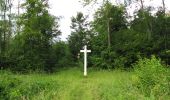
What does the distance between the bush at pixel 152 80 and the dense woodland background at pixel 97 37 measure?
13.0 m

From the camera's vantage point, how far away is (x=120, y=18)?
39.3 metres

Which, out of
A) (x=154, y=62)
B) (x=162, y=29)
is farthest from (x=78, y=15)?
(x=154, y=62)

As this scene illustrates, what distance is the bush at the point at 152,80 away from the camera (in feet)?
44.8

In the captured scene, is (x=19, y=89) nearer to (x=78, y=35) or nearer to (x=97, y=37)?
(x=97, y=37)

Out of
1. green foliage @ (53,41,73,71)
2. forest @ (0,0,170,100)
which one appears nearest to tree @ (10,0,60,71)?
forest @ (0,0,170,100)

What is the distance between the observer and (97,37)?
39.1 metres

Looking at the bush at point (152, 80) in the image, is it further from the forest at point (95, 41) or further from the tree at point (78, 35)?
the tree at point (78, 35)

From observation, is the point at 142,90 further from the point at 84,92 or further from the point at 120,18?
the point at 120,18

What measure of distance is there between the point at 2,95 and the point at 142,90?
628 centimetres

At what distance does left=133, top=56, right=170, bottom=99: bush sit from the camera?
1365 centimetres

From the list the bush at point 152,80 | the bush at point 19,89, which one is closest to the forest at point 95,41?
the bush at point 19,89

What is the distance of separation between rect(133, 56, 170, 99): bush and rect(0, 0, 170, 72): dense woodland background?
1297 centimetres

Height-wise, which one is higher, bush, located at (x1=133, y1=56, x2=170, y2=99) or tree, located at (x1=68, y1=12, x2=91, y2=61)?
tree, located at (x1=68, y1=12, x2=91, y2=61)

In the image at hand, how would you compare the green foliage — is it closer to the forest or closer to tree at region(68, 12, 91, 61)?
the forest
